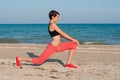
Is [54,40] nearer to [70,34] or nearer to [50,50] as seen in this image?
[50,50]

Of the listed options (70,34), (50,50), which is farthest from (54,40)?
(70,34)

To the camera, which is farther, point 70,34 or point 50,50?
point 70,34

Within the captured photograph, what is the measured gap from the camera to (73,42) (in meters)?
10.2

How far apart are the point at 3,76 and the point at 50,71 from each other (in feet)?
4.67

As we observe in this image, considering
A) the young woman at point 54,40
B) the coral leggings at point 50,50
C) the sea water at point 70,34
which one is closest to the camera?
the young woman at point 54,40

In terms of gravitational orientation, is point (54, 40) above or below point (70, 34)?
below

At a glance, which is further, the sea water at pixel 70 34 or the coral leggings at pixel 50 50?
the sea water at pixel 70 34

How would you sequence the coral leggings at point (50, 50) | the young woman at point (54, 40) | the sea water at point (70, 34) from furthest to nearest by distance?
the sea water at point (70, 34)
the coral leggings at point (50, 50)
the young woman at point (54, 40)

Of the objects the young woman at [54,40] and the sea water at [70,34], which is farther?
the sea water at [70,34]

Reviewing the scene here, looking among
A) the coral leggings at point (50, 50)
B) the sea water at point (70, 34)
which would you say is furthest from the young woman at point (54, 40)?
the sea water at point (70, 34)

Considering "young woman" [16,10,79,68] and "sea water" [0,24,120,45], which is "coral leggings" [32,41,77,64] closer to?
"young woman" [16,10,79,68]

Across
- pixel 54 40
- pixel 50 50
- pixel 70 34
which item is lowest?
pixel 50 50

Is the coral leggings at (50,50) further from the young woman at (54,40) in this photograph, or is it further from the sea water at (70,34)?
the sea water at (70,34)

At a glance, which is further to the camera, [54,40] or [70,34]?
[70,34]
